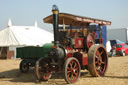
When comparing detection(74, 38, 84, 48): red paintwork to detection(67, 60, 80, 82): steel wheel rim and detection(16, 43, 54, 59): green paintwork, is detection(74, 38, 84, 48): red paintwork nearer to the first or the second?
detection(67, 60, 80, 82): steel wheel rim

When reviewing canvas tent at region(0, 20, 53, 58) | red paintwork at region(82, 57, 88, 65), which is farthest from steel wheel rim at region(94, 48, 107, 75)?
canvas tent at region(0, 20, 53, 58)

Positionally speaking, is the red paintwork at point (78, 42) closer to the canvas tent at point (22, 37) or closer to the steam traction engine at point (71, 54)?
the steam traction engine at point (71, 54)

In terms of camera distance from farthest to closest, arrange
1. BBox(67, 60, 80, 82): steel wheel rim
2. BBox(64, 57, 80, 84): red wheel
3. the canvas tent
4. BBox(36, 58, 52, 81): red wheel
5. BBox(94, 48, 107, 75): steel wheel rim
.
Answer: the canvas tent
BBox(94, 48, 107, 75): steel wheel rim
BBox(36, 58, 52, 81): red wheel
BBox(67, 60, 80, 82): steel wheel rim
BBox(64, 57, 80, 84): red wheel

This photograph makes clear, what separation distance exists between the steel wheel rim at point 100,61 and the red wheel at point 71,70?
1.19m

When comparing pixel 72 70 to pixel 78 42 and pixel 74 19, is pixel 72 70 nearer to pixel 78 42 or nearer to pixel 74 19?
pixel 78 42

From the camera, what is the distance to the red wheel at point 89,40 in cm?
698

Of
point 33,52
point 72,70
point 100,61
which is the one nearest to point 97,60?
point 100,61

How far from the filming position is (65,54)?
626 cm

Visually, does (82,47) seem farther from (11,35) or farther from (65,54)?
(11,35)

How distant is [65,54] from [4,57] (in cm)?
1514

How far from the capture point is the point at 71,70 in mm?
5898

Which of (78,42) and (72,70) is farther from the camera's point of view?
(78,42)

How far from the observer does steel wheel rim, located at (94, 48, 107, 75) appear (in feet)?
23.3

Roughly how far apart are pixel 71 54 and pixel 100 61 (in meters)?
1.39
